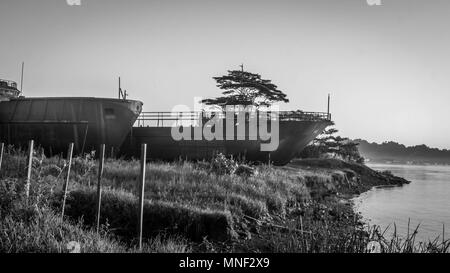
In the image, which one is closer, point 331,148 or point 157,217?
point 157,217

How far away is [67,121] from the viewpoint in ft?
62.7

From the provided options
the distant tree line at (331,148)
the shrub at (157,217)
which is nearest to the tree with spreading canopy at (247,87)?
the distant tree line at (331,148)

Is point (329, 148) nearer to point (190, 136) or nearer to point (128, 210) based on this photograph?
point (190, 136)

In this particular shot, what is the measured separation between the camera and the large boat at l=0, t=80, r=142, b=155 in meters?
19.1

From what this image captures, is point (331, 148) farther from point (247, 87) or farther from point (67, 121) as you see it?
point (67, 121)

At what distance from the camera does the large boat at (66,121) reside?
62.5 ft

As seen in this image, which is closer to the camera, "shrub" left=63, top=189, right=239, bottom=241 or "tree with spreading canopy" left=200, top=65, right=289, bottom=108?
"shrub" left=63, top=189, right=239, bottom=241

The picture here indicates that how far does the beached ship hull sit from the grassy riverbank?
303 cm

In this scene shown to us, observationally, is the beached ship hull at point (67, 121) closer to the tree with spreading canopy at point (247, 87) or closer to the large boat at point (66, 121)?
the large boat at point (66, 121)

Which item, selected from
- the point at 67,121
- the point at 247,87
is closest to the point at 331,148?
the point at 247,87

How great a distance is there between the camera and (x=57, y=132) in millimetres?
19219

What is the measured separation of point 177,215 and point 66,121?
476 inches

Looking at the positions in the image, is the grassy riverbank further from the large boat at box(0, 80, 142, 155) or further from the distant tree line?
the distant tree line

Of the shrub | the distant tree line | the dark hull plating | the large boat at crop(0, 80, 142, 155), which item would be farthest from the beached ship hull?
the distant tree line
